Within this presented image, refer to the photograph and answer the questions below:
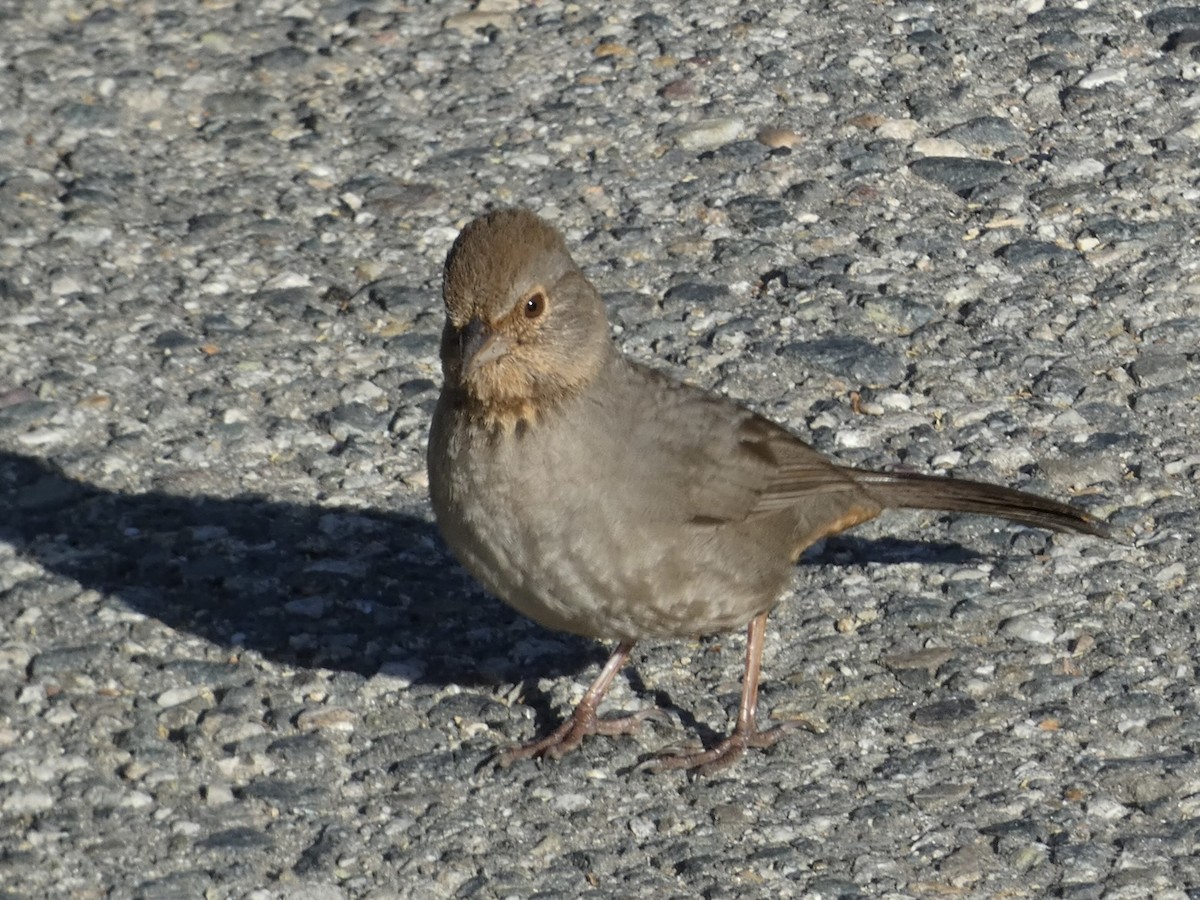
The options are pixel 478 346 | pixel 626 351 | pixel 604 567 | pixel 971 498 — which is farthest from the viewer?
pixel 626 351

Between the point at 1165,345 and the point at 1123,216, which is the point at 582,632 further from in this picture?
the point at 1123,216

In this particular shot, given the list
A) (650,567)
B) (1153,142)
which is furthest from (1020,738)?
(1153,142)

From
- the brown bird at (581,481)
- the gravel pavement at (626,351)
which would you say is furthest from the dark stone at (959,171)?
the brown bird at (581,481)

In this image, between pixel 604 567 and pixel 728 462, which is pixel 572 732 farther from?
pixel 728 462

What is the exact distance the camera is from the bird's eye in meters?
4.65

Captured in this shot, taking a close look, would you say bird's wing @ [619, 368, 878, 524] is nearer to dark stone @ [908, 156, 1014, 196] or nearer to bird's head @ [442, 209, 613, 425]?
bird's head @ [442, 209, 613, 425]

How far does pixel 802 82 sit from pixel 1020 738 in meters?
3.59

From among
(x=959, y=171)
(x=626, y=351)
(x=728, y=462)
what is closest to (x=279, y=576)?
(x=728, y=462)

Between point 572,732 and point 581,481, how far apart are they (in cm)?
74

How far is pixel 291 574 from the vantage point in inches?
221

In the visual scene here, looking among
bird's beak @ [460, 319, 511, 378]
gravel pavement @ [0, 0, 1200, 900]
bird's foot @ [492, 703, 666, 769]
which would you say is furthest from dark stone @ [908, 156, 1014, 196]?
bird's beak @ [460, 319, 511, 378]

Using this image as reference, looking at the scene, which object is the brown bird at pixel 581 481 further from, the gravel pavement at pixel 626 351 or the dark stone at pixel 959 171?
the dark stone at pixel 959 171

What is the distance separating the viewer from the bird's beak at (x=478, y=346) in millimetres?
4539

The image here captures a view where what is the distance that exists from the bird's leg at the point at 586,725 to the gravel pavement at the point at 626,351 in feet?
0.21
